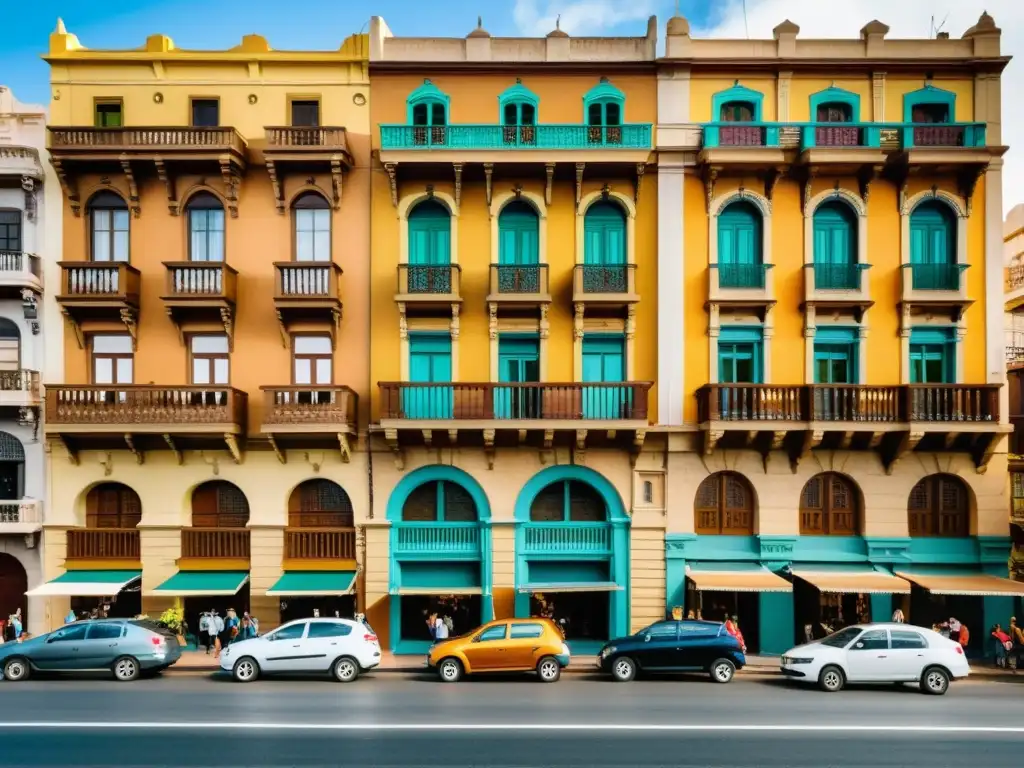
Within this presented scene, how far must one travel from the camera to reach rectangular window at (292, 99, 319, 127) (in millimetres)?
22328

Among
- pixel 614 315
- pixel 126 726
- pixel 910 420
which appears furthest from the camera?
pixel 614 315

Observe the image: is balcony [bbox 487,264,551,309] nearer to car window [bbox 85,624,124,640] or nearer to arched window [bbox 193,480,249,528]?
arched window [bbox 193,480,249,528]

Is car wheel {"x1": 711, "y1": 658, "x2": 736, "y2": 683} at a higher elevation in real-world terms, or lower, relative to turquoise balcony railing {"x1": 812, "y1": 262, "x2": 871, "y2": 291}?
lower

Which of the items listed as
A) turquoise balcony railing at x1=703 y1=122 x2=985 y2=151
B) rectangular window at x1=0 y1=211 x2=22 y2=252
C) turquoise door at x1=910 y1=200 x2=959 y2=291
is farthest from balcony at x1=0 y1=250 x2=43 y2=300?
turquoise door at x1=910 y1=200 x2=959 y2=291

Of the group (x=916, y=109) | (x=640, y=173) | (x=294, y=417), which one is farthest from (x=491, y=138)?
(x=916, y=109)

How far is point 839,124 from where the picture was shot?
21078 mm

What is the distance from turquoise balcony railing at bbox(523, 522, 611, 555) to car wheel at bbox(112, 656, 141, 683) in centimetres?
1056

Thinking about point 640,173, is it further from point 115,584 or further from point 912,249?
point 115,584

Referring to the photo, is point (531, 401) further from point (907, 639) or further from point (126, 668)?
point (126, 668)

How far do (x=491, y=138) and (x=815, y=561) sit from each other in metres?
15.8

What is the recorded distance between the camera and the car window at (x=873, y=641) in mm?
16797

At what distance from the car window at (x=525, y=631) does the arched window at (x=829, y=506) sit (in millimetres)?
9093

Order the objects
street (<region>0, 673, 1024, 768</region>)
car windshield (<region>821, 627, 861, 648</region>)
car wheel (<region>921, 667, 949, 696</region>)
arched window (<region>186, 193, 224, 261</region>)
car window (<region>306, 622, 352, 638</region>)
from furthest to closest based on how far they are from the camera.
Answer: arched window (<region>186, 193, 224, 261</region>)
car window (<region>306, 622, 352, 638</region>)
car windshield (<region>821, 627, 861, 648</region>)
car wheel (<region>921, 667, 949, 696</region>)
street (<region>0, 673, 1024, 768</region>)

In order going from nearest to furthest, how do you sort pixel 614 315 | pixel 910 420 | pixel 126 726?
pixel 126 726 < pixel 910 420 < pixel 614 315
